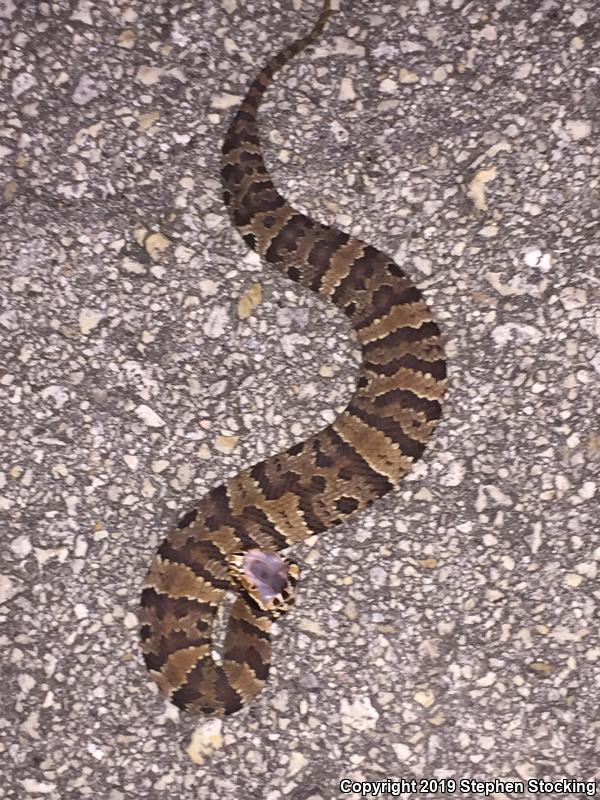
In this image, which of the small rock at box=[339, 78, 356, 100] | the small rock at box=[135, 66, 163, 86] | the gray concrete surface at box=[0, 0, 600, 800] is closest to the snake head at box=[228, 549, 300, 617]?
the gray concrete surface at box=[0, 0, 600, 800]

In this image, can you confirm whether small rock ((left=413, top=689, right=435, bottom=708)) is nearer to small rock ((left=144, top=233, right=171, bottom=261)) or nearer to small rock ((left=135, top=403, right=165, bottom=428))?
small rock ((left=135, top=403, right=165, bottom=428))

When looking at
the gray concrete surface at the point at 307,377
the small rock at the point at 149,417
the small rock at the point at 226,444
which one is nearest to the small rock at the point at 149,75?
the gray concrete surface at the point at 307,377

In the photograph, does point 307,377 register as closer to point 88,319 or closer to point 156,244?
point 156,244

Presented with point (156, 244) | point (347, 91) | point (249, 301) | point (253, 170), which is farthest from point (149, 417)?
point (347, 91)

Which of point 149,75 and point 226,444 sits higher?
point 149,75

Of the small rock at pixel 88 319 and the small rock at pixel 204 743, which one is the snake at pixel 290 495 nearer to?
the small rock at pixel 204 743

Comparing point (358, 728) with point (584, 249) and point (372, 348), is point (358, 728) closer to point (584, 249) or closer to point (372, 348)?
point (372, 348)
